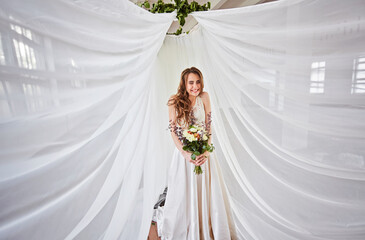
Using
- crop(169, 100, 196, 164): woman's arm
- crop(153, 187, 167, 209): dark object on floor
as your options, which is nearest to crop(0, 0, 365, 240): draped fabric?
crop(169, 100, 196, 164): woman's arm

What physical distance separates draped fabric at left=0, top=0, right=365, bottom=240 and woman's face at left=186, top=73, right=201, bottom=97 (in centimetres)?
32

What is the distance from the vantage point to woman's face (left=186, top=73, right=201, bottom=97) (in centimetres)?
194

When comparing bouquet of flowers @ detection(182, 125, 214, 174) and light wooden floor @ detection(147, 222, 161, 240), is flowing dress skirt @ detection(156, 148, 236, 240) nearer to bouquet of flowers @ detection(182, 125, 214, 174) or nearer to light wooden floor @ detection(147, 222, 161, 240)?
light wooden floor @ detection(147, 222, 161, 240)

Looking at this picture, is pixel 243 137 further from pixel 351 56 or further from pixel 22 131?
pixel 22 131

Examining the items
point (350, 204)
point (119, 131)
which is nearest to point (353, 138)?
point (350, 204)

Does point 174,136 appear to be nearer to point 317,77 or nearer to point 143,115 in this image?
point 143,115

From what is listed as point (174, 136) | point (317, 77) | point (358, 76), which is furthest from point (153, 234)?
point (358, 76)

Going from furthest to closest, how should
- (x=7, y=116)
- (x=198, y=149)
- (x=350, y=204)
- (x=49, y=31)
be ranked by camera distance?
1. (x=198, y=149)
2. (x=350, y=204)
3. (x=49, y=31)
4. (x=7, y=116)

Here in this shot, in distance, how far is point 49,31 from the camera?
803 millimetres

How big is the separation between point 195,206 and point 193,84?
1.25 m

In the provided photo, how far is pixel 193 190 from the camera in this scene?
1.81 metres

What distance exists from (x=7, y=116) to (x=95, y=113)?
352 mm

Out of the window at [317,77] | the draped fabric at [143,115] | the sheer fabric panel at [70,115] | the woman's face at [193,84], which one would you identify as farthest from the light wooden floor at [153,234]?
the window at [317,77]

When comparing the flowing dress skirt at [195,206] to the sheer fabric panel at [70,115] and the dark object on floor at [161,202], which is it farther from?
the sheer fabric panel at [70,115]
